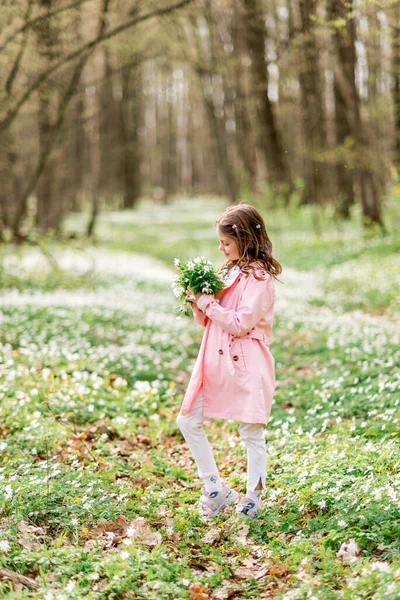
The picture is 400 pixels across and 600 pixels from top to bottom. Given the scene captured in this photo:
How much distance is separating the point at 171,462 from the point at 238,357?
2019mm

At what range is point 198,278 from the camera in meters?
4.88

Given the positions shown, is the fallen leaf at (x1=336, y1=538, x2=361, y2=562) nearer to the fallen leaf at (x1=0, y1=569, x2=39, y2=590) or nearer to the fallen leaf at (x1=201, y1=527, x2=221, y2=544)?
the fallen leaf at (x1=201, y1=527, x2=221, y2=544)

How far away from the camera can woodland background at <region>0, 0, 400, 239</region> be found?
41.0 feet

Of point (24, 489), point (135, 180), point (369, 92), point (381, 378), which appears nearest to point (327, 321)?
point (381, 378)

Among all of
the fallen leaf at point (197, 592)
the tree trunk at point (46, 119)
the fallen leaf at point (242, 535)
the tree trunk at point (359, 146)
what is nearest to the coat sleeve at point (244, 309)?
the fallen leaf at point (242, 535)

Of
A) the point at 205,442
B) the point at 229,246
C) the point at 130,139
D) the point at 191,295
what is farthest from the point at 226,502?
the point at 130,139

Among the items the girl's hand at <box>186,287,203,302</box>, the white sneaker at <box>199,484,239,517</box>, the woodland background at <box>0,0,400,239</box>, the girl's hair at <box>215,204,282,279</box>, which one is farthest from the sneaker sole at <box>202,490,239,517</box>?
the woodland background at <box>0,0,400,239</box>

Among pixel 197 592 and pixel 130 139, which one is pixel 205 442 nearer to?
pixel 197 592

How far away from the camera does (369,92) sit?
36188 millimetres

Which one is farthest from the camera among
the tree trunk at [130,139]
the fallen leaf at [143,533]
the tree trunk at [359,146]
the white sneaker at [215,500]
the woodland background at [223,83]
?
the tree trunk at [130,139]

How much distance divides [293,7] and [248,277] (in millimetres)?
24227

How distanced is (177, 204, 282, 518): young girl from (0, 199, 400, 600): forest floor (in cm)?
42

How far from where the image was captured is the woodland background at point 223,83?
41.0 feet

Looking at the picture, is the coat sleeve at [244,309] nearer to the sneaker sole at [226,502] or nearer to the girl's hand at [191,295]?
the girl's hand at [191,295]
